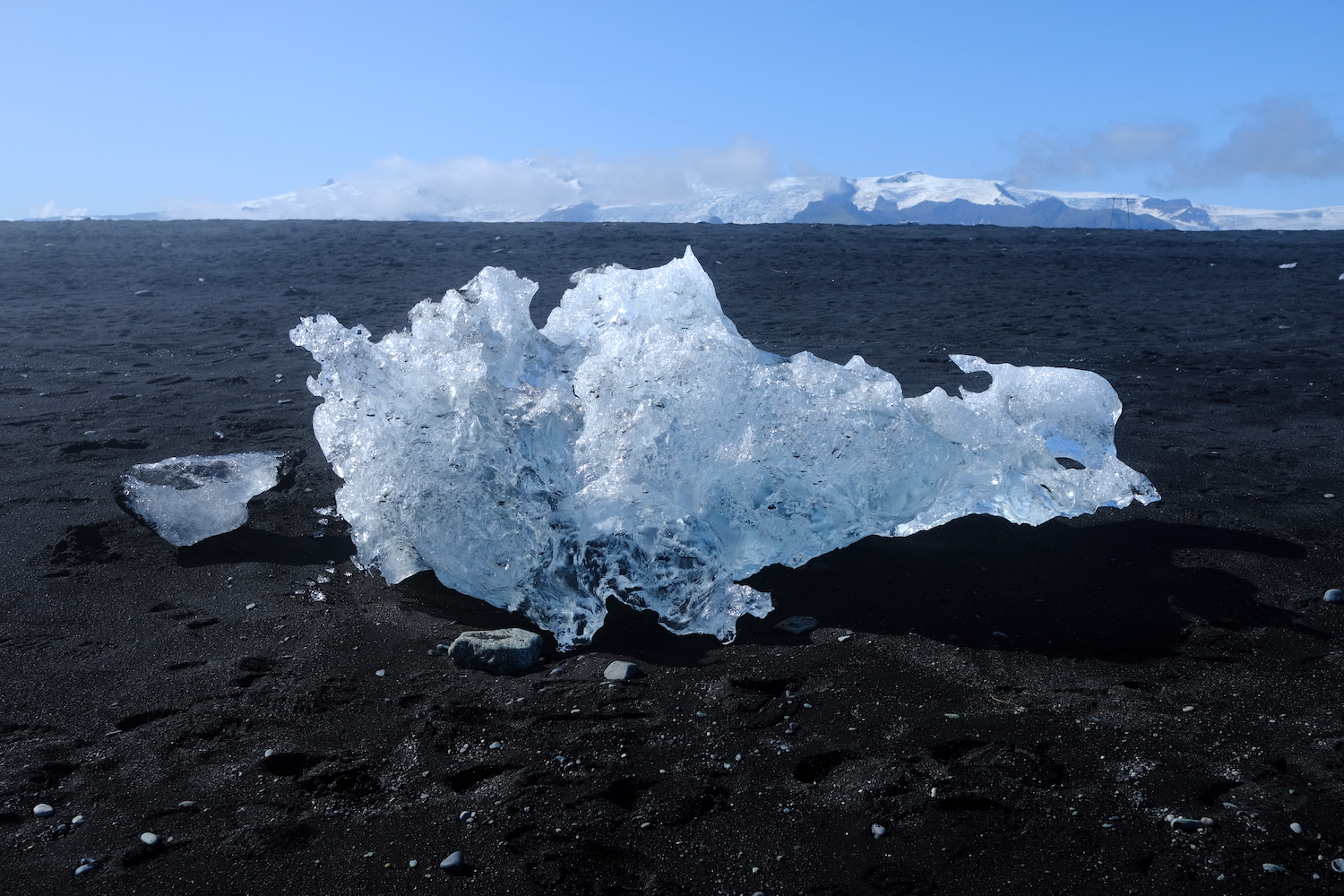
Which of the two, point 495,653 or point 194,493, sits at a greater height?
point 194,493

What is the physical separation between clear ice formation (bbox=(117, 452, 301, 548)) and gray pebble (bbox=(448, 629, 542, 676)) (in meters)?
1.51

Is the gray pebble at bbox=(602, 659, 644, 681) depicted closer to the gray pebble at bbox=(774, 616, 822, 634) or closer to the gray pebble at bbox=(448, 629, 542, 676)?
the gray pebble at bbox=(448, 629, 542, 676)

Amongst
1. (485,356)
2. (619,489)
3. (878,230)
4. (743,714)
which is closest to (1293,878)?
(743,714)

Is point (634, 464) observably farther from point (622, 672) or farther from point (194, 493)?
point (194, 493)

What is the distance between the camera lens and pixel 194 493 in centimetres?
393

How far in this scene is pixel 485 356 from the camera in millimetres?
3584

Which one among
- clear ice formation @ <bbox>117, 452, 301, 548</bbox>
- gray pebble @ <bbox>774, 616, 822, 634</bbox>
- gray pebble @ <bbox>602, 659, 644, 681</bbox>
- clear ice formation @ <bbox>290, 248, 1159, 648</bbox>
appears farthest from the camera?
clear ice formation @ <bbox>117, 452, 301, 548</bbox>

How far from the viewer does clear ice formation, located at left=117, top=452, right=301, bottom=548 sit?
3.80 metres

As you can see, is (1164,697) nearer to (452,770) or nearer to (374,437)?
(452,770)

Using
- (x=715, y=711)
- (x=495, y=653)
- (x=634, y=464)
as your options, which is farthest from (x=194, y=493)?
(x=715, y=711)

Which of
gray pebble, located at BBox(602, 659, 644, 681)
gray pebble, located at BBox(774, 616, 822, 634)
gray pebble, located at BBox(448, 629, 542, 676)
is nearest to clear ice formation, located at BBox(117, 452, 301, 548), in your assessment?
gray pebble, located at BBox(448, 629, 542, 676)

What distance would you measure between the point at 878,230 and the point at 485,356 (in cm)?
1551

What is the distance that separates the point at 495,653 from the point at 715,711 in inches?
30.4

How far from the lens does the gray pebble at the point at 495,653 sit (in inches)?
118
